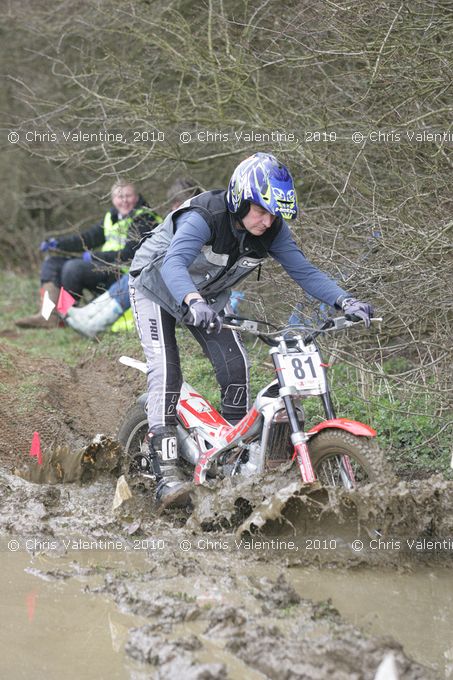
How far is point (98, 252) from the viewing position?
10.6m

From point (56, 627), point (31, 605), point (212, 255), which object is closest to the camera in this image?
point (56, 627)

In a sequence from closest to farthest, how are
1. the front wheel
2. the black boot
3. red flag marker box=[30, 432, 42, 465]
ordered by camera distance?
the front wheel
the black boot
red flag marker box=[30, 432, 42, 465]

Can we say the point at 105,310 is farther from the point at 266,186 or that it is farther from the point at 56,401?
the point at 266,186

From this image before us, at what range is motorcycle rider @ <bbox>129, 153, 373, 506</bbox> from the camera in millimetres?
5074

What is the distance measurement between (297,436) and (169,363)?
1160 millimetres

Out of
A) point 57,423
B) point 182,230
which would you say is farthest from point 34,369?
point 182,230

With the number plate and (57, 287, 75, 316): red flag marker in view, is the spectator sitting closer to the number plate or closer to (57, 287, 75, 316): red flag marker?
(57, 287, 75, 316): red flag marker

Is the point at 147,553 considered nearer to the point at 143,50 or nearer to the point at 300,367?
the point at 300,367

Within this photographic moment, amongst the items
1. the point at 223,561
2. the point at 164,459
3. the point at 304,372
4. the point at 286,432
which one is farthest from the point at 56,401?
the point at 223,561

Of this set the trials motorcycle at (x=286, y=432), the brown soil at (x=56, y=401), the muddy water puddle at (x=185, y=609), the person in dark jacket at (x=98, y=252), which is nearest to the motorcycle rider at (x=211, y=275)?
the trials motorcycle at (x=286, y=432)

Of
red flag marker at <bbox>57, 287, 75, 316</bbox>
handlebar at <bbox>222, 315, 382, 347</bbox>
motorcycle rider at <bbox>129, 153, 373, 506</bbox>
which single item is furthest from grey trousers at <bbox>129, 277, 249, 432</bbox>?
red flag marker at <bbox>57, 287, 75, 316</bbox>

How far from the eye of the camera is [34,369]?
8.30 m

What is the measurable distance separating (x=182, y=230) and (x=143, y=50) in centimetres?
574

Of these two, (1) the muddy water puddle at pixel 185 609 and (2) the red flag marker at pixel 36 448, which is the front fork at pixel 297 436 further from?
(2) the red flag marker at pixel 36 448
